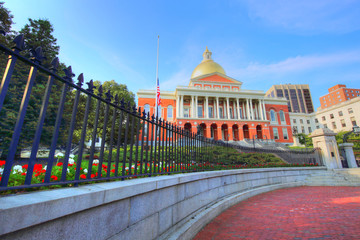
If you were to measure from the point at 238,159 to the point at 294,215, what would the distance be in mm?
7695

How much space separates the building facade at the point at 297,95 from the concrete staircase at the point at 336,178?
394 feet

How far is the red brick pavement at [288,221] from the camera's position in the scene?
359cm

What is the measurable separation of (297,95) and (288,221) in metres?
134

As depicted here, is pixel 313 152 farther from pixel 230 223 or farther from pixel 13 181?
pixel 13 181

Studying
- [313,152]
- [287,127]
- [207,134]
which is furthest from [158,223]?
[287,127]

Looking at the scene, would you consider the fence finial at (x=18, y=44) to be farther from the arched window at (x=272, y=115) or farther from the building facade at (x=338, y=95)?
the building facade at (x=338, y=95)

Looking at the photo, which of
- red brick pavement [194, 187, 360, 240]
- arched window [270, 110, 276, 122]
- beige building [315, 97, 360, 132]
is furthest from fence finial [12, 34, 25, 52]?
beige building [315, 97, 360, 132]

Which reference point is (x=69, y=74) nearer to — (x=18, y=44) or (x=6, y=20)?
(x=18, y=44)

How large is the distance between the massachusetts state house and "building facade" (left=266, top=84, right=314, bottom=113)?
276 ft

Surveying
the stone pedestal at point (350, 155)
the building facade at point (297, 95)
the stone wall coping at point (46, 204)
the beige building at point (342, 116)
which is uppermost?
the building facade at point (297, 95)

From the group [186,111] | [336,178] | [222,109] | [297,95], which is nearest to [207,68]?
[222,109]

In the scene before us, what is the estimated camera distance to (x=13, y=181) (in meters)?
2.09

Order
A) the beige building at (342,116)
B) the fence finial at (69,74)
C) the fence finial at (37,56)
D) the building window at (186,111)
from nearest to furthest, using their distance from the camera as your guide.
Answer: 1. the fence finial at (37,56)
2. the fence finial at (69,74)
3. the building window at (186,111)
4. the beige building at (342,116)

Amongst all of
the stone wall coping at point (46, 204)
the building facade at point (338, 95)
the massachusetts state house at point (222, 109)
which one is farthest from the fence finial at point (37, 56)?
the building facade at point (338, 95)
